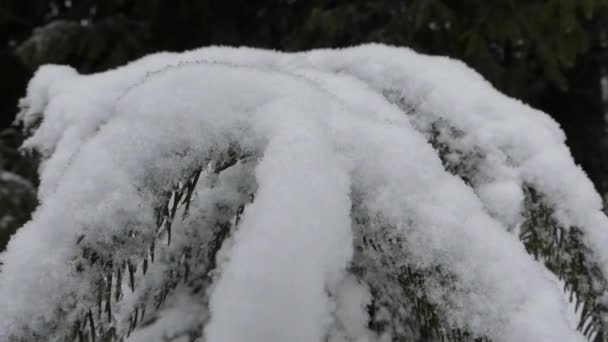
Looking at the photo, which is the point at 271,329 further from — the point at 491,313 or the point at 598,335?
the point at 598,335

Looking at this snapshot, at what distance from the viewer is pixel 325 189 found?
0.59 meters

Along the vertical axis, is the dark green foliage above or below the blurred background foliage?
above

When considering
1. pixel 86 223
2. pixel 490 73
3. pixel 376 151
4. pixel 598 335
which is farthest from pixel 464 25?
pixel 86 223

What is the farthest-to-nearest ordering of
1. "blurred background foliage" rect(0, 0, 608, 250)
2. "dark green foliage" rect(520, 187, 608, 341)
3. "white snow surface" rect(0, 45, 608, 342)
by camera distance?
"blurred background foliage" rect(0, 0, 608, 250), "dark green foliage" rect(520, 187, 608, 341), "white snow surface" rect(0, 45, 608, 342)

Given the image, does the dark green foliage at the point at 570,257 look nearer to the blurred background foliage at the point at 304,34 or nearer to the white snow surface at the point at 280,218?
the white snow surface at the point at 280,218

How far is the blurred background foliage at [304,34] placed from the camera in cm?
318

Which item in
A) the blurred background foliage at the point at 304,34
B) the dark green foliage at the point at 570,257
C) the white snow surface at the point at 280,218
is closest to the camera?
the white snow surface at the point at 280,218

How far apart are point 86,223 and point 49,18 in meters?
4.40

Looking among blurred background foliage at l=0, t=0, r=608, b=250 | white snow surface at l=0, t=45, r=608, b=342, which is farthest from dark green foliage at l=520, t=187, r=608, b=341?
blurred background foliage at l=0, t=0, r=608, b=250

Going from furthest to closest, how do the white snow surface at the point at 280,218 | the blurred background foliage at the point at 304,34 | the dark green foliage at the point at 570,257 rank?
1. the blurred background foliage at the point at 304,34
2. the dark green foliage at the point at 570,257
3. the white snow surface at the point at 280,218

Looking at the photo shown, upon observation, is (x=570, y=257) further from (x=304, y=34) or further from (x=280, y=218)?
(x=304, y=34)

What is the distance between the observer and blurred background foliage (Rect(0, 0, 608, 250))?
3.18 metres

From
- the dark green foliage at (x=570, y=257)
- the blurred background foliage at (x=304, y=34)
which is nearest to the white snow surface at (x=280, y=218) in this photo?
the dark green foliage at (x=570, y=257)

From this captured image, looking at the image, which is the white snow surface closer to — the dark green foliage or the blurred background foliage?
the dark green foliage
